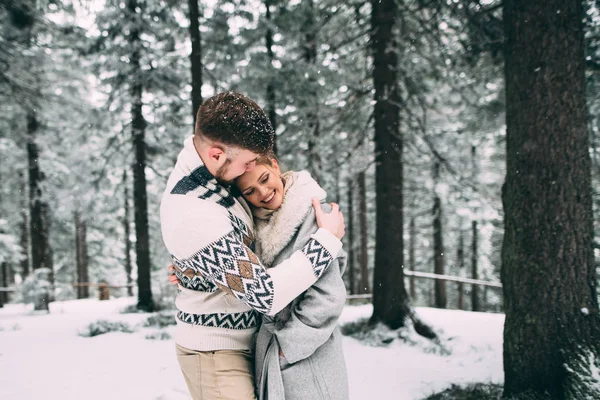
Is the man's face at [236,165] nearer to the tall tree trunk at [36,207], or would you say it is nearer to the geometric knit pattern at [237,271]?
the geometric knit pattern at [237,271]

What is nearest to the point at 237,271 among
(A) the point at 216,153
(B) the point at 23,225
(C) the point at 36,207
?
(A) the point at 216,153

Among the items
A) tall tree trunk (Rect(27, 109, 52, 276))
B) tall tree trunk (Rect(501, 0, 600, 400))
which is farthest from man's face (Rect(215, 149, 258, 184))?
tall tree trunk (Rect(27, 109, 52, 276))

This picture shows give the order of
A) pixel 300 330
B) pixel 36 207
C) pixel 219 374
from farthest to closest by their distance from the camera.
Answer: pixel 36 207 → pixel 219 374 → pixel 300 330

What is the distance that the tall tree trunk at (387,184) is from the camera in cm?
848

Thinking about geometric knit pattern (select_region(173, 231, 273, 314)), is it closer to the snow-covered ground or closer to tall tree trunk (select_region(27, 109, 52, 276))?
the snow-covered ground

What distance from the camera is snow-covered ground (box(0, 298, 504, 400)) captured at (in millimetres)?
5223

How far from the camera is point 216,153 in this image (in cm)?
209

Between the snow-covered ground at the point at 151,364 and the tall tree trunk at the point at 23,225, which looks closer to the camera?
the snow-covered ground at the point at 151,364

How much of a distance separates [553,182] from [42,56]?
1092 centimetres

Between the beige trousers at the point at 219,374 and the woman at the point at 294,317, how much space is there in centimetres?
8

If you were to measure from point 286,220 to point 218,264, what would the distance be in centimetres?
46

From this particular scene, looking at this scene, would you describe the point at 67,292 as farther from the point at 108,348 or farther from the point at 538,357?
the point at 538,357

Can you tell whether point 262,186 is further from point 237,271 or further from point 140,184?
point 140,184

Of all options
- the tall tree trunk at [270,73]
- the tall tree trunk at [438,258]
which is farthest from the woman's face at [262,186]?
the tall tree trunk at [438,258]
